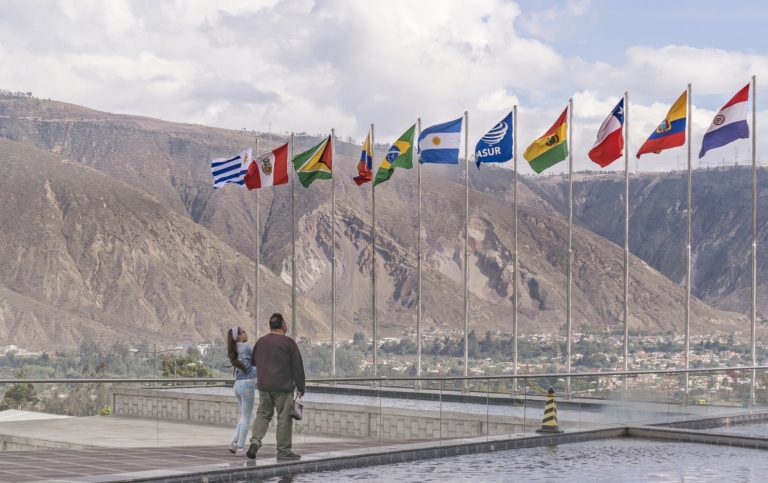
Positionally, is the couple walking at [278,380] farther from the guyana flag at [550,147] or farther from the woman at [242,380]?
the guyana flag at [550,147]

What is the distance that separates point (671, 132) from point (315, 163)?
1110cm

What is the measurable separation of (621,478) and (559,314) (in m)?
140

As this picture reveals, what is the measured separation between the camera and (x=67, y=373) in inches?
3647

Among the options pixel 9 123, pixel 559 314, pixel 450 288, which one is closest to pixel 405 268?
pixel 450 288

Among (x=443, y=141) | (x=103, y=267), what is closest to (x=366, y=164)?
(x=443, y=141)

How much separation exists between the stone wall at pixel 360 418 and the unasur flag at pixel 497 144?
16.1 m

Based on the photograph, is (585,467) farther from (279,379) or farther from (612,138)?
(612,138)

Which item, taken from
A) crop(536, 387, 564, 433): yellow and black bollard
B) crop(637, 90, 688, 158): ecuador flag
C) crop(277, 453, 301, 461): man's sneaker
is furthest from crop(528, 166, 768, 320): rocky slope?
crop(277, 453, 301, 461): man's sneaker

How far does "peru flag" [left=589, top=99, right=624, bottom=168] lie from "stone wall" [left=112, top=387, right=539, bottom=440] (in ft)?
48.8

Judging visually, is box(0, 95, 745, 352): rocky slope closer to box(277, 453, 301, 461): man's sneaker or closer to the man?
the man

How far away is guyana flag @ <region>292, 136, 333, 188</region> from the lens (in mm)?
36531

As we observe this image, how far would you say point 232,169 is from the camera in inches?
1501

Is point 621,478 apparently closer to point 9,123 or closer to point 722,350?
point 722,350

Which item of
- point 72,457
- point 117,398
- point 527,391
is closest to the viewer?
point 72,457
